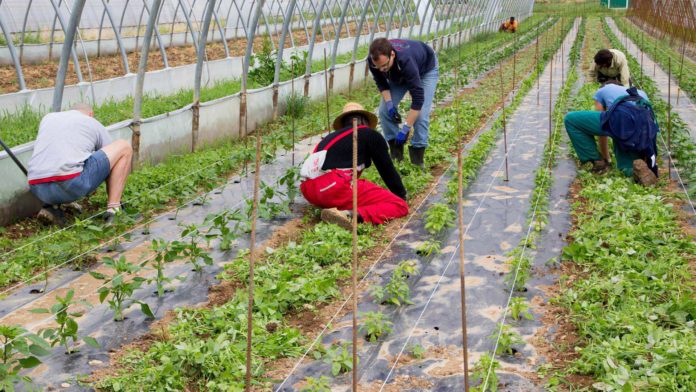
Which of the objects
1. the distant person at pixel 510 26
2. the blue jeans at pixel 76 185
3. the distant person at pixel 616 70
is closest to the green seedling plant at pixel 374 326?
the blue jeans at pixel 76 185

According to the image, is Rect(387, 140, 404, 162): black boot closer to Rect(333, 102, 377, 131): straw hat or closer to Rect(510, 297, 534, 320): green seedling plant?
Rect(333, 102, 377, 131): straw hat

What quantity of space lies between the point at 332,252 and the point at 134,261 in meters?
1.32

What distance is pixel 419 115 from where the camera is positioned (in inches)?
265

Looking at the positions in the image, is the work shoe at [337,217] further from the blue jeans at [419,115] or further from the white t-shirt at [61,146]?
the white t-shirt at [61,146]

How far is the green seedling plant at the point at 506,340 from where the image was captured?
3447 mm

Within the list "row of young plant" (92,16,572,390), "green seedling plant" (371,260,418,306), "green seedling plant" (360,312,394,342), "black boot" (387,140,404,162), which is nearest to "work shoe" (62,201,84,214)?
"row of young plant" (92,16,572,390)

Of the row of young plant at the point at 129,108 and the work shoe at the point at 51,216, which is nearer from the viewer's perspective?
the work shoe at the point at 51,216

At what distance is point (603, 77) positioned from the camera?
7.48 meters

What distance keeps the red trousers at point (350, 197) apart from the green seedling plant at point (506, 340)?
200 centimetres

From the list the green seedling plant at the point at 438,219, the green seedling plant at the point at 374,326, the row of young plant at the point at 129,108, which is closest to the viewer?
the green seedling plant at the point at 374,326

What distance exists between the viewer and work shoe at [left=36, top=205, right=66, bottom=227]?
532cm

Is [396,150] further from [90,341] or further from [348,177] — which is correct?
[90,341]

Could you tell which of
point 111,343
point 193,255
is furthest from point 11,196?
point 111,343

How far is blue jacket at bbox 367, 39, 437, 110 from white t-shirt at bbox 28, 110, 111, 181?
8.00 feet
